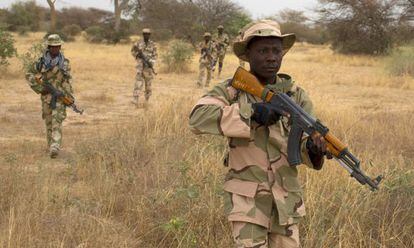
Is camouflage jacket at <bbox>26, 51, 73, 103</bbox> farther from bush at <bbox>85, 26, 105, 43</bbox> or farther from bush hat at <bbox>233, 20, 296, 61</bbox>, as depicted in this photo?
bush at <bbox>85, 26, 105, 43</bbox>

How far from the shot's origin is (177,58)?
16.9 metres

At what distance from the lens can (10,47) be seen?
13.2 m

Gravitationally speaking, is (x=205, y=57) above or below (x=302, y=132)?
below

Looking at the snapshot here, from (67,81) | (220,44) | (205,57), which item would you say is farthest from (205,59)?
(67,81)

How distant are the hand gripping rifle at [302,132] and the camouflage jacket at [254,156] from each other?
61 mm

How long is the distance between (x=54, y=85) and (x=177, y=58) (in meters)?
10.9

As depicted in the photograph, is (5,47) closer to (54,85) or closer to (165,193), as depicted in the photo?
(54,85)

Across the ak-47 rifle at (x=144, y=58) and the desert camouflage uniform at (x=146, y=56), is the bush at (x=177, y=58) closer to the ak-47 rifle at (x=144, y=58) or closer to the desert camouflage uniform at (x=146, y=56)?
the desert camouflage uniform at (x=146, y=56)

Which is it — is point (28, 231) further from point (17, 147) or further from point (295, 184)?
point (17, 147)

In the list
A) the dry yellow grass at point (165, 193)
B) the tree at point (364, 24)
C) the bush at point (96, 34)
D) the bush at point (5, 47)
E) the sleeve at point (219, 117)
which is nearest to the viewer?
the sleeve at point (219, 117)

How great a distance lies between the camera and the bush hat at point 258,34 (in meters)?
2.18

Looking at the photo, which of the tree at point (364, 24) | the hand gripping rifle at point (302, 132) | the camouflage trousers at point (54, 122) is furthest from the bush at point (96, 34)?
the hand gripping rifle at point (302, 132)

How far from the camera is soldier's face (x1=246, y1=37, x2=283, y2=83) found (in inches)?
86.9

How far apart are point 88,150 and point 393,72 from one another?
12981mm
